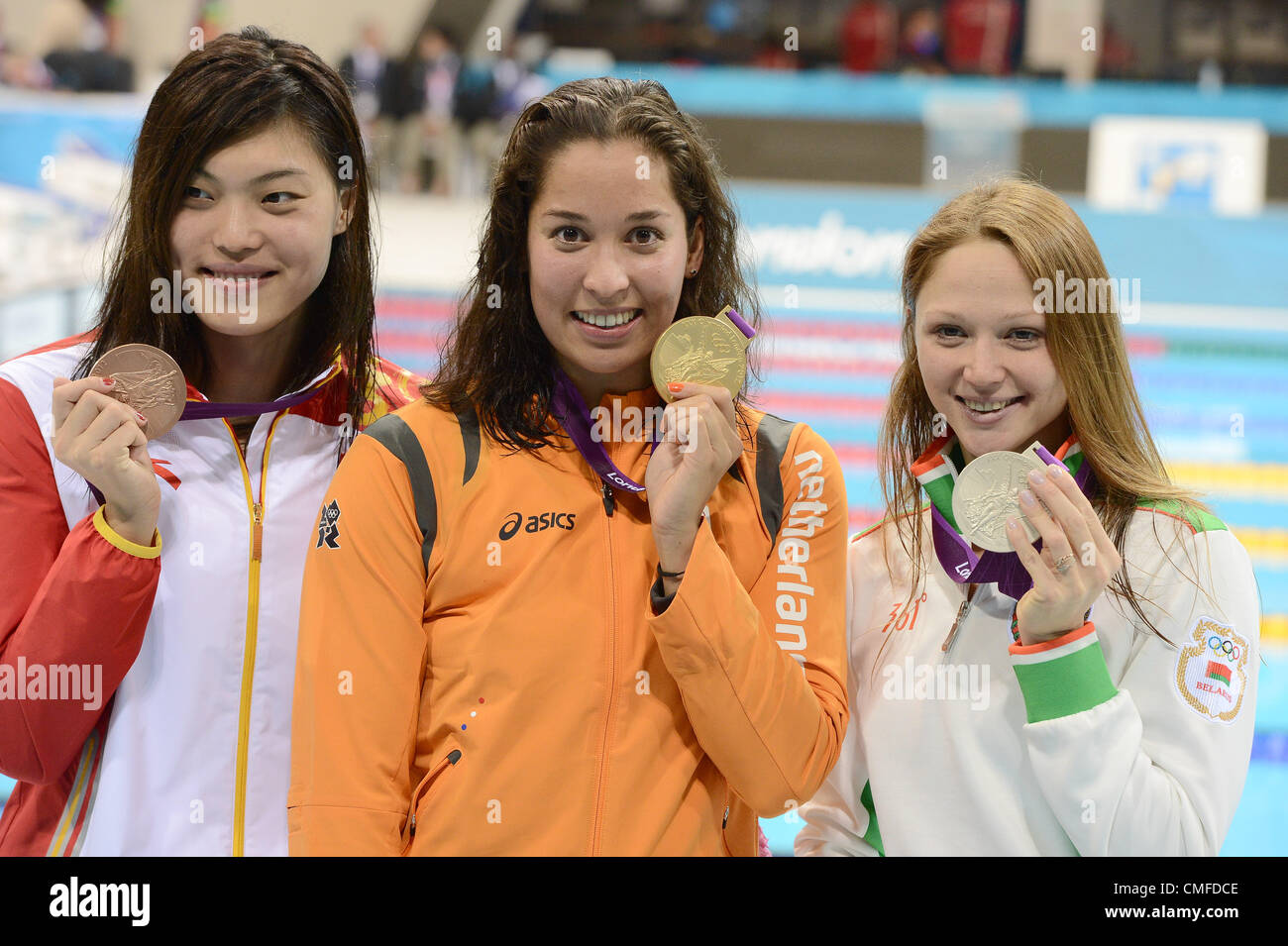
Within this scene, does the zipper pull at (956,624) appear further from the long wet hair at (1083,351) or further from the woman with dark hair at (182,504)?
the woman with dark hair at (182,504)

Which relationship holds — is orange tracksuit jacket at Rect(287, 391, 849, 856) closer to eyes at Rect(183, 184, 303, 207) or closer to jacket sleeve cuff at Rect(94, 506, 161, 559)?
jacket sleeve cuff at Rect(94, 506, 161, 559)

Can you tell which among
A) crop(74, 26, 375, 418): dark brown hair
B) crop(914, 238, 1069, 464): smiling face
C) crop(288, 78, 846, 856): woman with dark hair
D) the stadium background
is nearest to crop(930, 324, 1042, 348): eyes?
crop(914, 238, 1069, 464): smiling face

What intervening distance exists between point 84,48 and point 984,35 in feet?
22.4

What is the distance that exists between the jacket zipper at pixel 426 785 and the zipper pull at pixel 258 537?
424 mm

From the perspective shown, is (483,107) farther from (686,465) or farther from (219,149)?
(686,465)

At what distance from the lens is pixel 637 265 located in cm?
163

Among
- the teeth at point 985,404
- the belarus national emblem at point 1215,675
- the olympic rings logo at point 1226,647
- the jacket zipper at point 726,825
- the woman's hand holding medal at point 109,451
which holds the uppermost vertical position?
the teeth at point 985,404

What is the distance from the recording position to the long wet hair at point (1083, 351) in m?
1.75

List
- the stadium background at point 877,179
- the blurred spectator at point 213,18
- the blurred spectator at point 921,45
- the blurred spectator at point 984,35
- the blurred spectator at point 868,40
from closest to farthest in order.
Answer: the stadium background at point 877,179, the blurred spectator at point 213,18, the blurred spectator at point 921,45, the blurred spectator at point 984,35, the blurred spectator at point 868,40

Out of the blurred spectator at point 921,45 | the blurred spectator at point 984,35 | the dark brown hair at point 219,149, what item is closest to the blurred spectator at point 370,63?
the blurred spectator at point 921,45

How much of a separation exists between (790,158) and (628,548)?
751 centimetres

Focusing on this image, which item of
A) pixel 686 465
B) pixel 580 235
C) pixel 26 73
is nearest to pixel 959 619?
pixel 686 465

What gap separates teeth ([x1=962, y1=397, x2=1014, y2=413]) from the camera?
5.86 feet
